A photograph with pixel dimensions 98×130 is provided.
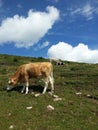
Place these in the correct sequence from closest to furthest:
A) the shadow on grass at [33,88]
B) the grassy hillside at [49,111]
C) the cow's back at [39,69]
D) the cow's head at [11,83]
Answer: the grassy hillside at [49,111], the cow's back at [39,69], the cow's head at [11,83], the shadow on grass at [33,88]

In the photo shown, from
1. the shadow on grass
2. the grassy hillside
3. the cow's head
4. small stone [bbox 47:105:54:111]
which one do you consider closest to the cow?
the cow's head

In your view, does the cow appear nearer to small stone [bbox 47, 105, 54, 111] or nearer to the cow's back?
the cow's back

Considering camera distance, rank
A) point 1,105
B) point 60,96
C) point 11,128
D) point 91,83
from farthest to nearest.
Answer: point 91,83 < point 60,96 < point 1,105 < point 11,128

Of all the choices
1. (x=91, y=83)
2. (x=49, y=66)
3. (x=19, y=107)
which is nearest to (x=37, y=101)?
(x=19, y=107)

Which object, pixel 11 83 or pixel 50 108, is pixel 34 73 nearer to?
pixel 11 83

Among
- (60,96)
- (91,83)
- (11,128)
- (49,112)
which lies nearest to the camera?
(11,128)

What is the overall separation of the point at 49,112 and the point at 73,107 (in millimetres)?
2172

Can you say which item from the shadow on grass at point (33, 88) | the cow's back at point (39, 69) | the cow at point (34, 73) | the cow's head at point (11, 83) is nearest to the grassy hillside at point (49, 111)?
the shadow on grass at point (33, 88)

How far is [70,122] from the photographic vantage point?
75.2 feet

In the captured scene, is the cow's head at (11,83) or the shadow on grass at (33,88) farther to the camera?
the shadow on grass at (33,88)

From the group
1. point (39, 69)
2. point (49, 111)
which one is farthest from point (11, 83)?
point (49, 111)

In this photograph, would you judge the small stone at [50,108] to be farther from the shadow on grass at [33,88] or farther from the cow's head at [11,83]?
the cow's head at [11,83]

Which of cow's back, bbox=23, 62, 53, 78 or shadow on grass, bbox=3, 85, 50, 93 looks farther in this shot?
shadow on grass, bbox=3, 85, 50, 93

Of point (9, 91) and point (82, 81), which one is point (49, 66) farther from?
point (82, 81)
